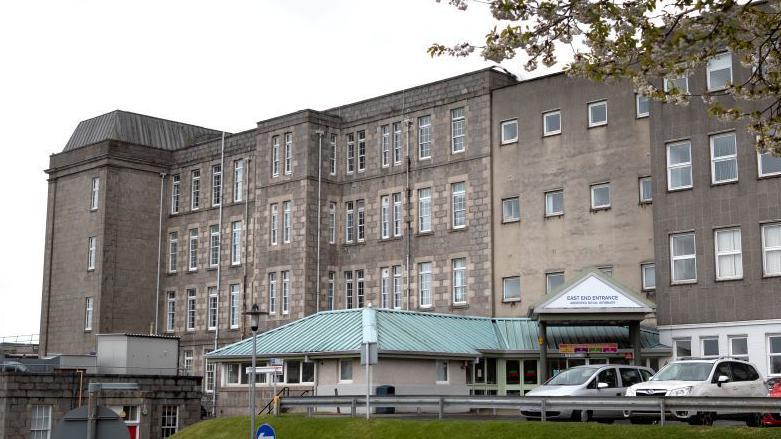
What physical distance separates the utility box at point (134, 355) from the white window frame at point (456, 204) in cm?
1742

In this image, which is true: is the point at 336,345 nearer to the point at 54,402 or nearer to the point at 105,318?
the point at 54,402

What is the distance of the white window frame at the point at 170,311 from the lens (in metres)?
66.6

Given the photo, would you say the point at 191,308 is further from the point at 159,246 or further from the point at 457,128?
the point at 457,128

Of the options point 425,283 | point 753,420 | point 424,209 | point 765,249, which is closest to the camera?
point 753,420

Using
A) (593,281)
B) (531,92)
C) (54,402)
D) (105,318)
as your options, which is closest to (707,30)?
(593,281)

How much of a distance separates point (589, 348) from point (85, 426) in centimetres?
2954

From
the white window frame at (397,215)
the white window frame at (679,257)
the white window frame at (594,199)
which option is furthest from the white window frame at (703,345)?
the white window frame at (397,215)

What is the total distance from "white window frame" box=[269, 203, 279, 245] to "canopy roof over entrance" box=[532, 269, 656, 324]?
70.5ft

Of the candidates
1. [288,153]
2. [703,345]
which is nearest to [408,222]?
[288,153]

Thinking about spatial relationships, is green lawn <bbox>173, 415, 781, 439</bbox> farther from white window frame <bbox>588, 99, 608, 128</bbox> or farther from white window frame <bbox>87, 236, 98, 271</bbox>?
white window frame <bbox>87, 236, 98, 271</bbox>

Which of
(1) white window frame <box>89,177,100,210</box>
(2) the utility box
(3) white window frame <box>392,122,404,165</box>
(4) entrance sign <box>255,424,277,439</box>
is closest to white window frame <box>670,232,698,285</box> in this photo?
(3) white window frame <box>392,122,404,165</box>

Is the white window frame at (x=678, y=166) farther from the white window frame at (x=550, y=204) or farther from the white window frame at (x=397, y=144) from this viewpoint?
the white window frame at (x=397, y=144)

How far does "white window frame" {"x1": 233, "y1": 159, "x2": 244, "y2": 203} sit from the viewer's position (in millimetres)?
62572

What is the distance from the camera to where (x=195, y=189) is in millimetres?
66438
